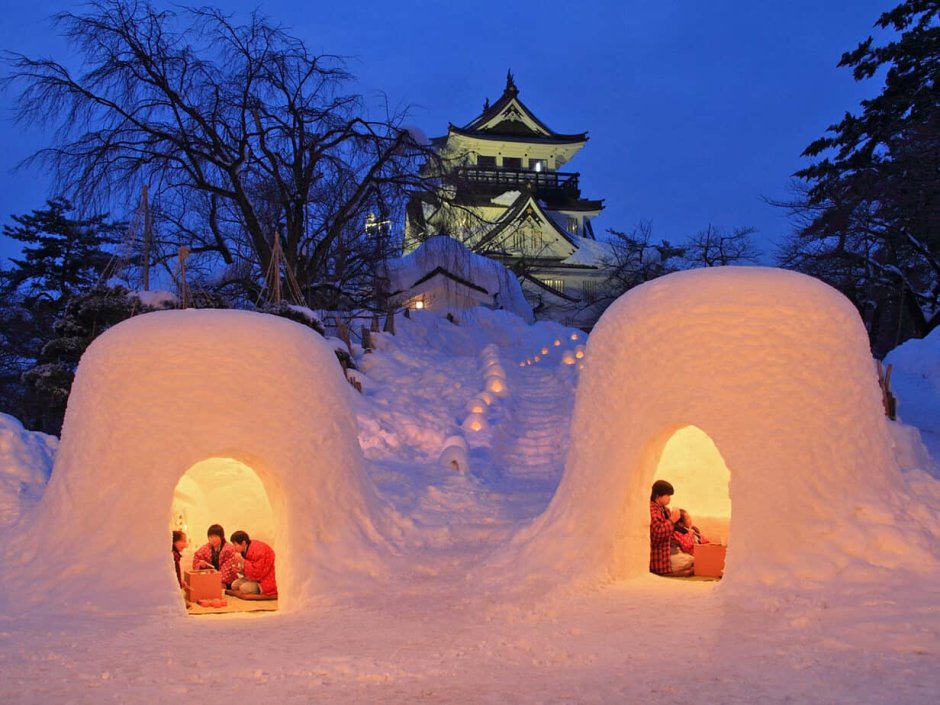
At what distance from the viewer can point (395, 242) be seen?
15414mm

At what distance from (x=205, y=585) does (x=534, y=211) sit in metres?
22.8

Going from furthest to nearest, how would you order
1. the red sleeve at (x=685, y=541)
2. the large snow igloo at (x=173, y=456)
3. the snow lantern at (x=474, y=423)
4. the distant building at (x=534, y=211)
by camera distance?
the distant building at (x=534, y=211) < the snow lantern at (x=474, y=423) < the red sleeve at (x=685, y=541) < the large snow igloo at (x=173, y=456)

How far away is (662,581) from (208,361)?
12.5ft

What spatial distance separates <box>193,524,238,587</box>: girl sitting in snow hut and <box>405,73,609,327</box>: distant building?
50.0 ft

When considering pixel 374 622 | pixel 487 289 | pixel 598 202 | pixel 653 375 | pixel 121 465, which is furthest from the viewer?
pixel 598 202

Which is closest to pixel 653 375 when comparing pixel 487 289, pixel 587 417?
pixel 587 417

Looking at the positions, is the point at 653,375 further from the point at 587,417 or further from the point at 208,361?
the point at 208,361

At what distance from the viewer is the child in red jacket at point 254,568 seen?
729cm

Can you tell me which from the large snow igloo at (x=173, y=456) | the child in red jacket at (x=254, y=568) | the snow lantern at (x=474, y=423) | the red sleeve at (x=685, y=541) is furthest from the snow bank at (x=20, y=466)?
the red sleeve at (x=685, y=541)

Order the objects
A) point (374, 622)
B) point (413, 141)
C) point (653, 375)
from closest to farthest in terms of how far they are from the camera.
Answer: point (374, 622), point (653, 375), point (413, 141)

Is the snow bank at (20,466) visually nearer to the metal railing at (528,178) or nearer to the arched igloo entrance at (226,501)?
the arched igloo entrance at (226,501)

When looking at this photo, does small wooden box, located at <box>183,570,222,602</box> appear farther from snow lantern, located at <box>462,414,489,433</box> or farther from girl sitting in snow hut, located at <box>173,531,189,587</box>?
snow lantern, located at <box>462,414,489,433</box>

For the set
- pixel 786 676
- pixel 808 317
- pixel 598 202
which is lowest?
pixel 786 676

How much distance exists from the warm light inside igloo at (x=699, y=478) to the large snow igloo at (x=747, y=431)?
1.77 meters
